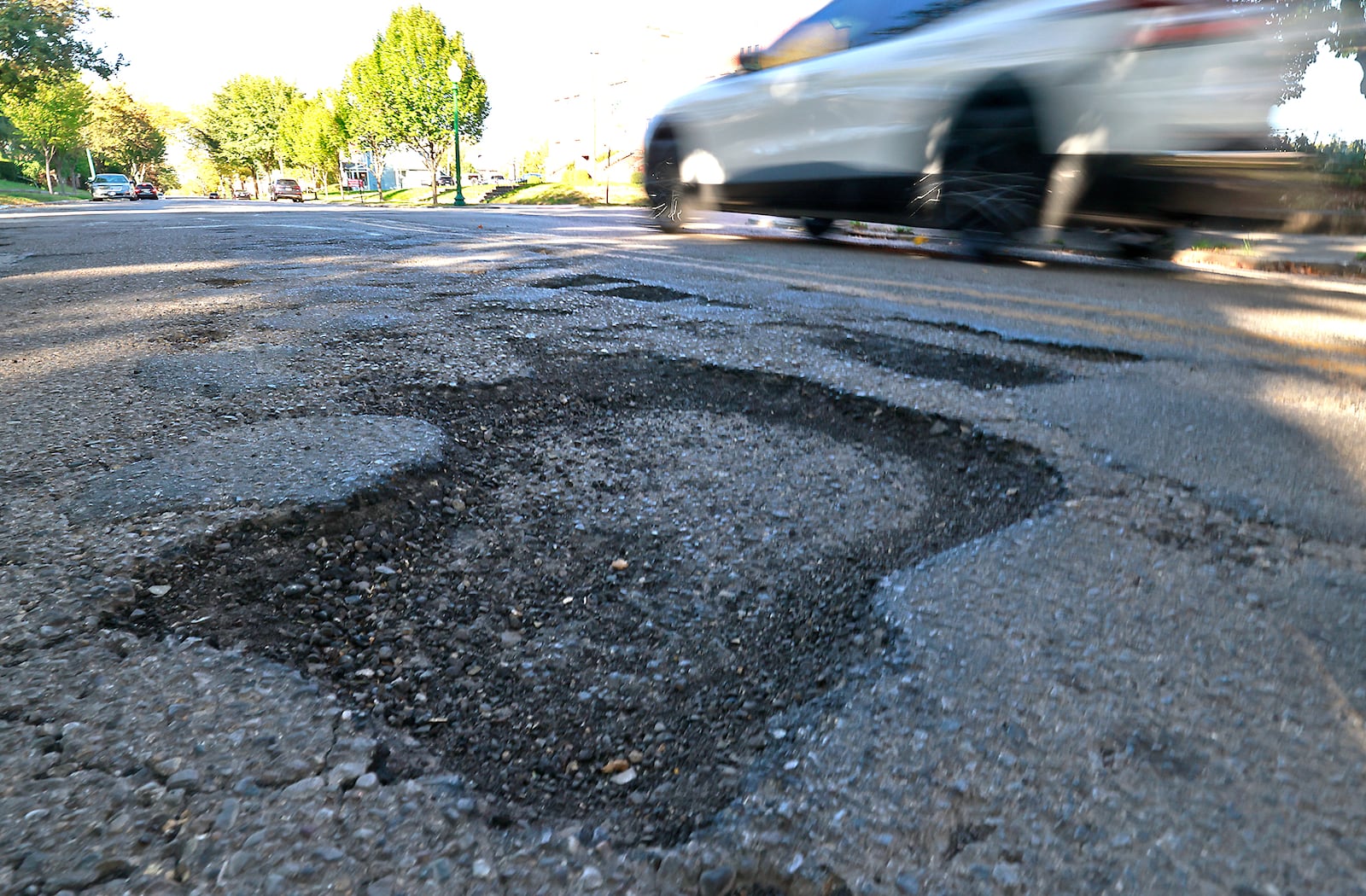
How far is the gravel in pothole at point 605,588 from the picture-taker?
105 cm

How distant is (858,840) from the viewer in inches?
34.5

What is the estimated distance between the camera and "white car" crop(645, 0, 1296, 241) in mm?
4148

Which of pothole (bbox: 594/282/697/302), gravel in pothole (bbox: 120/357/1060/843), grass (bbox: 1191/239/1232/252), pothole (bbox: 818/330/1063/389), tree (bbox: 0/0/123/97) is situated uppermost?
tree (bbox: 0/0/123/97)

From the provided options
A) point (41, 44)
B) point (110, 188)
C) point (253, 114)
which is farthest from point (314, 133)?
point (41, 44)

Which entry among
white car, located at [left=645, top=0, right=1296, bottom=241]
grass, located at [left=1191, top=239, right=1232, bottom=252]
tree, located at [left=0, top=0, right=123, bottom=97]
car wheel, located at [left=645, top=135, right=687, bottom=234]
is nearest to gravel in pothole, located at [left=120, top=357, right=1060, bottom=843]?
white car, located at [left=645, top=0, right=1296, bottom=241]

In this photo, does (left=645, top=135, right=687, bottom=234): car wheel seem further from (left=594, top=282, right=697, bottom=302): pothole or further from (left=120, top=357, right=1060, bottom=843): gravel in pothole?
(left=120, top=357, right=1060, bottom=843): gravel in pothole

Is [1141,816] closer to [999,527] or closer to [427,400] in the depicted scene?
[999,527]

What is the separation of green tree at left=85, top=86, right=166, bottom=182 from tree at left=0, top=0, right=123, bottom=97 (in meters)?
44.1

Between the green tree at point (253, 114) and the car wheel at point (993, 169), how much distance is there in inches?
2931

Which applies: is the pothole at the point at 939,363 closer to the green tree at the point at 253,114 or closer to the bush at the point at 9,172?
the bush at the point at 9,172

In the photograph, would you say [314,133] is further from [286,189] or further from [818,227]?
[818,227]

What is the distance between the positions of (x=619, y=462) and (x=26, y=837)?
4.22 ft

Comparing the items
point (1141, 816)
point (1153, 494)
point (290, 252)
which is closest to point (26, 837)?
point (1141, 816)

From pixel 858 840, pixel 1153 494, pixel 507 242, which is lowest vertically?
pixel 858 840
